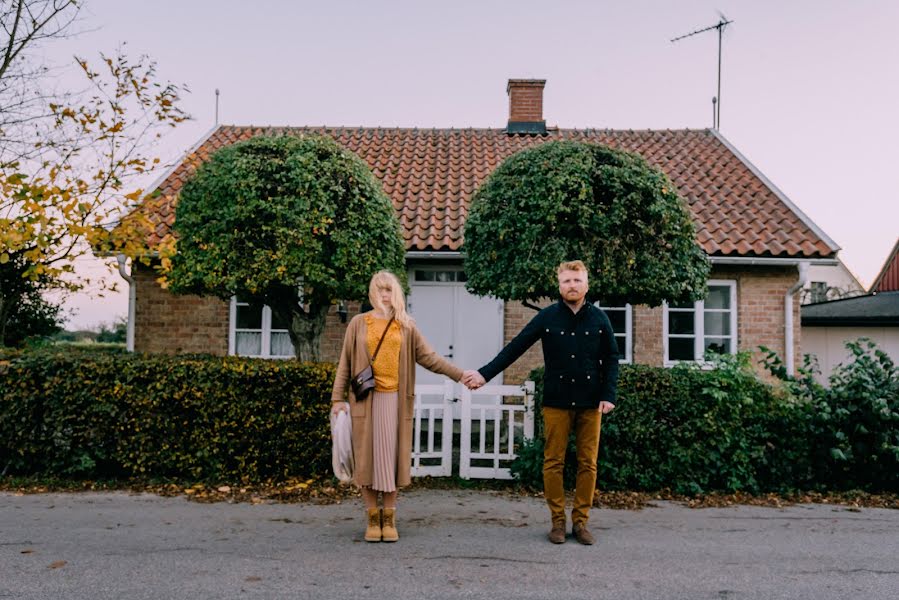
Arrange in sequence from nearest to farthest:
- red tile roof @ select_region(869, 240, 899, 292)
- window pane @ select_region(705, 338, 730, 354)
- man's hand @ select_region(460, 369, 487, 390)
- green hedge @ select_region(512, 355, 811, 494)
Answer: man's hand @ select_region(460, 369, 487, 390) < green hedge @ select_region(512, 355, 811, 494) < window pane @ select_region(705, 338, 730, 354) < red tile roof @ select_region(869, 240, 899, 292)

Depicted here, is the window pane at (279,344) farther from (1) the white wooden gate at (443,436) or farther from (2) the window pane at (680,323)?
(2) the window pane at (680,323)

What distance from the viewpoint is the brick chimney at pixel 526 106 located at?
1581 centimetres

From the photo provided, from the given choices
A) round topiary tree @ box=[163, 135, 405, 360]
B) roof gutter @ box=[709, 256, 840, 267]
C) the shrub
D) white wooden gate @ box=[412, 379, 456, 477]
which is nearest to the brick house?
roof gutter @ box=[709, 256, 840, 267]

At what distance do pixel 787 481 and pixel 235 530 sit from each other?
17.8ft

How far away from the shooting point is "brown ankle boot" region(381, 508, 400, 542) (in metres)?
4.98

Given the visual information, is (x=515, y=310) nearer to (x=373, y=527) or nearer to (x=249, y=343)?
(x=249, y=343)

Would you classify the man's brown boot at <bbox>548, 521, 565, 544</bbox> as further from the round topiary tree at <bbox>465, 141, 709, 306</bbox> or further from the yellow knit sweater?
the round topiary tree at <bbox>465, 141, 709, 306</bbox>

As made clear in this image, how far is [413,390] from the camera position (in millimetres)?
5090

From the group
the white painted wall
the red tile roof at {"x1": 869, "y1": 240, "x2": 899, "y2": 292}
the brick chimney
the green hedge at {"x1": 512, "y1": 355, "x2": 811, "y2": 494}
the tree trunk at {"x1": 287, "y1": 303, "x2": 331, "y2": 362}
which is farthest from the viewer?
the red tile roof at {"x1": 869, "y1": 240, "x2": 899, "y2": 292}

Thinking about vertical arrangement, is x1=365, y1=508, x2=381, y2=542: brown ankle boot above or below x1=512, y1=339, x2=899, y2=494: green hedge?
below

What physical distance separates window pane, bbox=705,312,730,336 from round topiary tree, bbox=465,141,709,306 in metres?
4.54

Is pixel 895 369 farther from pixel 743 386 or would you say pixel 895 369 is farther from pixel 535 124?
pixel 535 124

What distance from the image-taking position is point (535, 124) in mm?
15852

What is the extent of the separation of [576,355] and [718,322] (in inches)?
314
